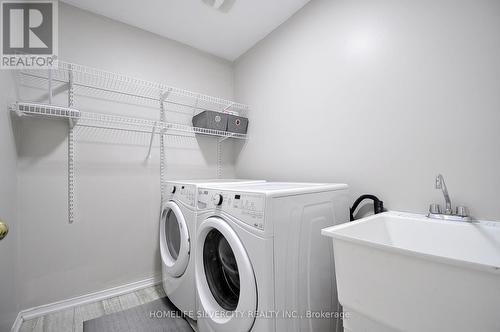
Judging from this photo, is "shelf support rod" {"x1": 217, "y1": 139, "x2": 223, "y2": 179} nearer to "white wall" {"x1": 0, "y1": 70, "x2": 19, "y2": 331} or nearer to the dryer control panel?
the dryer control panel

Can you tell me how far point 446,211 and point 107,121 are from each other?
2450mm

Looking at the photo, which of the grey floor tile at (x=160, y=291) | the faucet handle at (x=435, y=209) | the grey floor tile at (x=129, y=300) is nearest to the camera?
the faucet handle at (x=435, y=209)

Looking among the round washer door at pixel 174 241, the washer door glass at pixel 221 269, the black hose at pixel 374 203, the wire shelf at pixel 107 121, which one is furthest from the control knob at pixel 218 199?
the wire shelf at pixel 107 121

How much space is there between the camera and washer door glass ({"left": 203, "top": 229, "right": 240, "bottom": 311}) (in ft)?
3.91

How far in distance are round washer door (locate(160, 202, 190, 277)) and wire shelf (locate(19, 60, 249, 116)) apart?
1.07 metres

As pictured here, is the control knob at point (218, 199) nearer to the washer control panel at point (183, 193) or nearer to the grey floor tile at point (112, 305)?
the washer control panel at point (183, 193)

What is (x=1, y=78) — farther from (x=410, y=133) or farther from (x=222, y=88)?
(x=410, y=133)

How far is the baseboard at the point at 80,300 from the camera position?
1485 mm

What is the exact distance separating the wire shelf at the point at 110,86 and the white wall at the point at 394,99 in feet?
3.15

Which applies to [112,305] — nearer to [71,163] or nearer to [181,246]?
[181,246]

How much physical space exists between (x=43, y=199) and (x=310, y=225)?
1.94 metres

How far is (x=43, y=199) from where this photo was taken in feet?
5.18

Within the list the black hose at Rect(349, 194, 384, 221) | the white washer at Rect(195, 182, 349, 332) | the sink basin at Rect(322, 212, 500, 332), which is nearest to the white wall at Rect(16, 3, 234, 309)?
the white washer at Rect(195, 182, 349, 332)

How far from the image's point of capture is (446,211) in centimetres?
102
